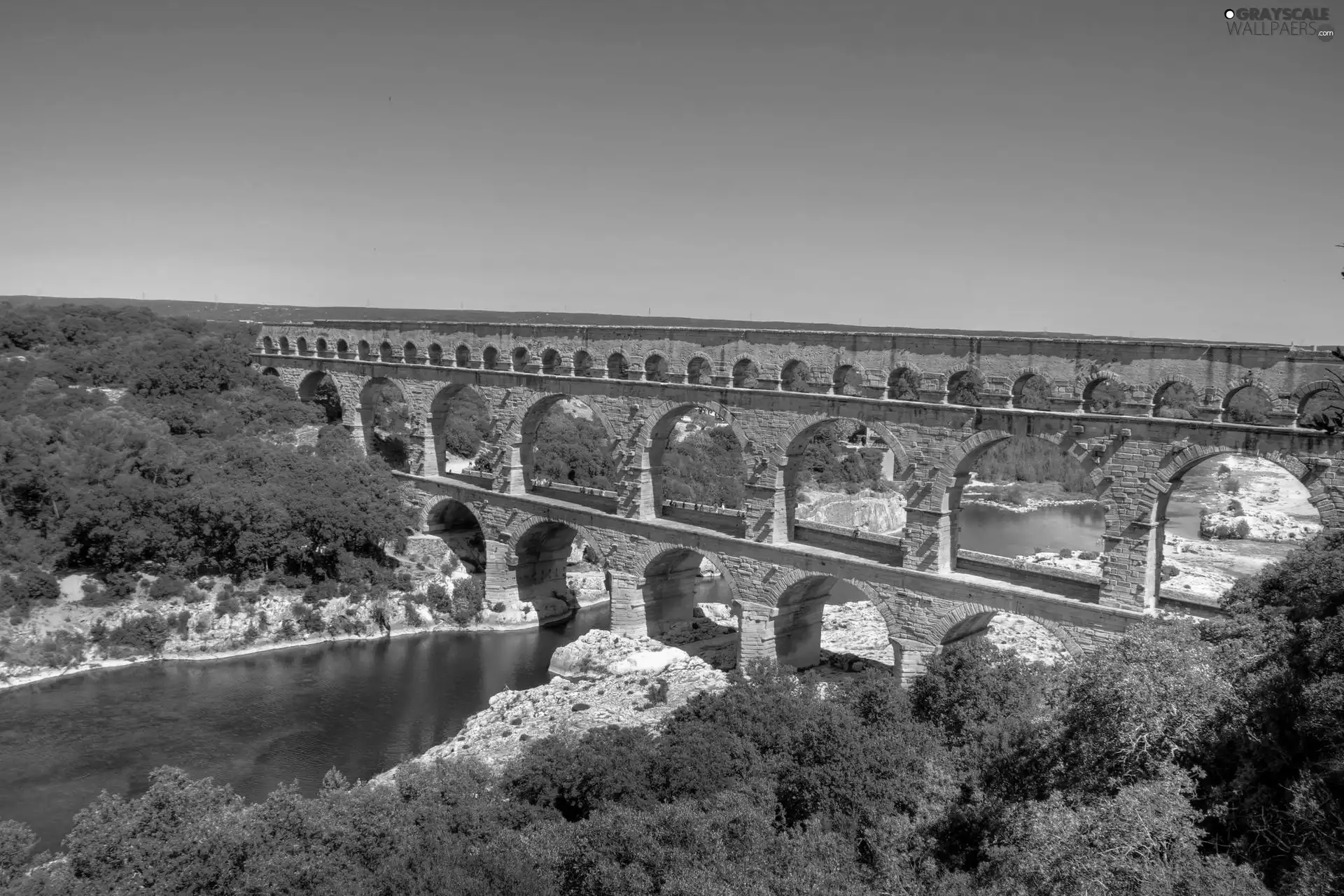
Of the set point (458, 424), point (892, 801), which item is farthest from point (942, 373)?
point (458, 424)

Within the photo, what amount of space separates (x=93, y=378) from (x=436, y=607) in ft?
60.9

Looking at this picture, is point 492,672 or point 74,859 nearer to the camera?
point 74,859

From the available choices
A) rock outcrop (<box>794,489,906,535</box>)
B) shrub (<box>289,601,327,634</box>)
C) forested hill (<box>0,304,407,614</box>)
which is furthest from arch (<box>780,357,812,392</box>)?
rock outcrop (<box>794,489,906,535</box>)

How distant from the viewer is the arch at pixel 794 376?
20312 millimetres

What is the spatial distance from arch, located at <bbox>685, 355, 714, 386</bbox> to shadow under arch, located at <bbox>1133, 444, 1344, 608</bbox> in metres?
8.89

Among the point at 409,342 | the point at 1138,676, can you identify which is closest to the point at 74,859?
the point at 1138,676

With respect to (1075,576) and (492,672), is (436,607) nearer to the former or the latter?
(492,672)

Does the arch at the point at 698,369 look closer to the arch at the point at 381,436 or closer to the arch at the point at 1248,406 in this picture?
the arch at the point at 1248,406

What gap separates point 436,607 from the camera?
27.5m

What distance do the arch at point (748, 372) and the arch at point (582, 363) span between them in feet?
13.8

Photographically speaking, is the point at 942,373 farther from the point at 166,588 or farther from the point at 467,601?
the point at 166,588

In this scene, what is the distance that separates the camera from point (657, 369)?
23172 millimetres

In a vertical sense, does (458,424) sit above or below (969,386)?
below

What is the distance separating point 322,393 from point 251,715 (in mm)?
19166
